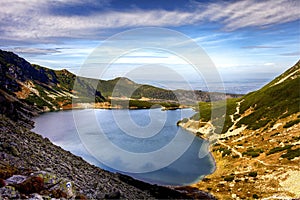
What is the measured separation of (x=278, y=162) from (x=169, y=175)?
71.7 ft

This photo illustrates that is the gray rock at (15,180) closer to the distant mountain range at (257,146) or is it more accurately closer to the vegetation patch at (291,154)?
the distant mountain range at (257,146)

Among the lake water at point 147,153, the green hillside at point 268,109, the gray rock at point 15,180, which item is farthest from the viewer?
the green hillside at point 268,109

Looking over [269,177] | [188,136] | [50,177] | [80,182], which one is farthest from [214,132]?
[50,177]

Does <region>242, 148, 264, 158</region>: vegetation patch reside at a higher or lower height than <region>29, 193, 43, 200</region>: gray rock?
lower

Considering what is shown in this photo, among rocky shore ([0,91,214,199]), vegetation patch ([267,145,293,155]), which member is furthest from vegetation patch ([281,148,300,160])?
rocky shore ([0,91,214,199])

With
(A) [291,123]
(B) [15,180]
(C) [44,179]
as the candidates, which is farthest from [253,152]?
(B) [15,180]

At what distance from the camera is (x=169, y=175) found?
57.0 metres

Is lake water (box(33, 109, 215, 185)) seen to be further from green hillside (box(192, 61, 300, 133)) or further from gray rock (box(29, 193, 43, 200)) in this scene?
gray rock (box(29, 193, 43, 200))

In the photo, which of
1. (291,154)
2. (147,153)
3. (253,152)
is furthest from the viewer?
(147,153)

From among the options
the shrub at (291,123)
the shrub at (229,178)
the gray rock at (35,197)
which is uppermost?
the gray rock at (35,197)

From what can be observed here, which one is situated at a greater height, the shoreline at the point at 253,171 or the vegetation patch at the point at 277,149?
the vegetation patch at the point at 277,149

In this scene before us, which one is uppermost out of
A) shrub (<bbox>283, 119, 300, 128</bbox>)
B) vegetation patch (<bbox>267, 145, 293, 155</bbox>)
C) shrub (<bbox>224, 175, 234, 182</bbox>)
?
shrub (<bbox>283, 119, 300, 128</bbox>)

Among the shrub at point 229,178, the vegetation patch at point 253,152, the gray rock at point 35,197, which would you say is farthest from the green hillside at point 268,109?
the gray rock at point 35,197

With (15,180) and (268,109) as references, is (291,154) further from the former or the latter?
(15,180)
